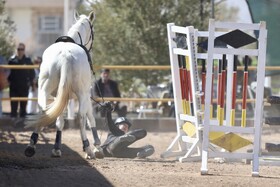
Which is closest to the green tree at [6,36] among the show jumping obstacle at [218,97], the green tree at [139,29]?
the show jumping obstacle at [218,97]

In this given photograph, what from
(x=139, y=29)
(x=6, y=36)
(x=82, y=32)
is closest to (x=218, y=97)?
(x=82, y=32)

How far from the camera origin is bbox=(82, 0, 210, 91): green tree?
1947cm

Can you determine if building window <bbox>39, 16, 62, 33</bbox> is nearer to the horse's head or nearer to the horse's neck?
the horse's head

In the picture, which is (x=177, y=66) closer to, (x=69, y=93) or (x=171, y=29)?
(x=171, y=29)

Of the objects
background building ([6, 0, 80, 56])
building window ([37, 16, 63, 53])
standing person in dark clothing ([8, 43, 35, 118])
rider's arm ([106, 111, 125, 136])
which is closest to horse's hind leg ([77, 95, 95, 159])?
rider's arm ([106, 111, 125, 136])

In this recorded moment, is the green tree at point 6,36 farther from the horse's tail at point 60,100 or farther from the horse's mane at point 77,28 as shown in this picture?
the horse's tail at point 60,100

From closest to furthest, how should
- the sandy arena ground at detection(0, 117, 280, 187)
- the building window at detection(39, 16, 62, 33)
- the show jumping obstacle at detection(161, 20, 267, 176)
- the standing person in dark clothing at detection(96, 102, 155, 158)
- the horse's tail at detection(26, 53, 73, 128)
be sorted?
the sandy arena ground at detection(0, 117, 280, 187) → the show jumping obstacle at detection(161, 20, 267, 176) → the horse's tail at detection(26, 53, 73, 128) → the standing person in dark clothing at detection(96, 102, 155, 158) → the building window at detection(39, 16, 62, 33)

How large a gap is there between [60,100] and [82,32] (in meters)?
1.76

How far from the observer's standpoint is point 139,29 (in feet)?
64.3

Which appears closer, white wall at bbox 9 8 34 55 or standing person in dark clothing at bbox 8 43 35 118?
standing person in dark clothing at bbox 8 43 35 118

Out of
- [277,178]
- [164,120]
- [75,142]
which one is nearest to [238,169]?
[277,178]

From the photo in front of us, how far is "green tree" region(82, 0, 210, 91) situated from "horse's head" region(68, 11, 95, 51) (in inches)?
270

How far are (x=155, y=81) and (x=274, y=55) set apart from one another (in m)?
4.46

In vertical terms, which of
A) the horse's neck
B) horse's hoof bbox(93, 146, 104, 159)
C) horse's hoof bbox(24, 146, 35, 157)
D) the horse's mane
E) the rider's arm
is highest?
the horse's mane
